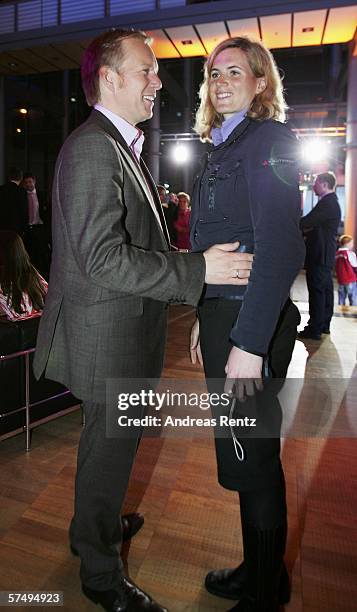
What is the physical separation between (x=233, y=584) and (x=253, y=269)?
44.3 inches

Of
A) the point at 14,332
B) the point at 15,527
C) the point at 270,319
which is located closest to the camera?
the point at 270,319

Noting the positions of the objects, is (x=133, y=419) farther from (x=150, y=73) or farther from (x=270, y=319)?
(x=150, y=73)

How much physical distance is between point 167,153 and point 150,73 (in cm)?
1724

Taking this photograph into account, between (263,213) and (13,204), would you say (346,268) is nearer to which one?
(13,204)

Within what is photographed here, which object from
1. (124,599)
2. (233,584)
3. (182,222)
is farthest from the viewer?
(182,222)

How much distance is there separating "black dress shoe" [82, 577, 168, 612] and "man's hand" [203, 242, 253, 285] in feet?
3.18

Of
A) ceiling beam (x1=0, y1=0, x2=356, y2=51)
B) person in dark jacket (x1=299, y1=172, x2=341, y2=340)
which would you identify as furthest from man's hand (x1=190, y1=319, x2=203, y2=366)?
ceiling beam (x1=0, y1=0, x2=356, y2=51)

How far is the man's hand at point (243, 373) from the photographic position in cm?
108

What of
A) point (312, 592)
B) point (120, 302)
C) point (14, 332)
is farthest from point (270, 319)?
point (14, 332)

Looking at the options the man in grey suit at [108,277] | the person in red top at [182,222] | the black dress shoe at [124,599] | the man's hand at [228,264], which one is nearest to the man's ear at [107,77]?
the man in grey suit at [108,277]

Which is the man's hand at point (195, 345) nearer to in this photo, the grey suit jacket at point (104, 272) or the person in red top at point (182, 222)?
the grey suit jacket at point (104, 272)

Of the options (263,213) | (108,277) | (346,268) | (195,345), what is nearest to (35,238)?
(346,268)

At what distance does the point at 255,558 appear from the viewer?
126 centimetres

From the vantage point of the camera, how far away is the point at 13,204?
6.28 m
